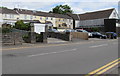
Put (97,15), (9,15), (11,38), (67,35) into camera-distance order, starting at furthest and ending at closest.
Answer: (97,15)
(9,15)
(67,35)
(11,38)

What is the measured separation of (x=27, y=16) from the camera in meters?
66.8

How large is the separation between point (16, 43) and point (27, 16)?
50801 mm

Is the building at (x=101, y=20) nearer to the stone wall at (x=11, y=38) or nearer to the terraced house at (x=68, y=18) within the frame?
the terraced house at (x=68, y=18)

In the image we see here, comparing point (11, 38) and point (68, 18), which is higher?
point (68, 18)

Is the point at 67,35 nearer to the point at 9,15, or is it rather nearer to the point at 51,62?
the point at 51,62

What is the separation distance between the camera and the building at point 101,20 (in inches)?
2726

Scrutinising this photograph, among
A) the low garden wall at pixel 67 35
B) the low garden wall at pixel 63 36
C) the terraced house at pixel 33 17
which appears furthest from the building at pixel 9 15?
the low garden wall at pixel 63 36

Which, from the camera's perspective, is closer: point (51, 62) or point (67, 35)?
point (51, 62)

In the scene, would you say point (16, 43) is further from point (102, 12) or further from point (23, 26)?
point (102, 12)

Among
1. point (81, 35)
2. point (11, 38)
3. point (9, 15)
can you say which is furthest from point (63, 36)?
point (9, 15)

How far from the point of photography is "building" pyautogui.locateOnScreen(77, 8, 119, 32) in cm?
6925

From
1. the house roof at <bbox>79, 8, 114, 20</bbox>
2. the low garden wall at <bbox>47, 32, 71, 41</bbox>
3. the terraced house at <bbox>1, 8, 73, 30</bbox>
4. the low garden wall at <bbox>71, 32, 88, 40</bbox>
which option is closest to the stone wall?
the low garden wall at <bbox>47, 32, 71, 41</bbox>

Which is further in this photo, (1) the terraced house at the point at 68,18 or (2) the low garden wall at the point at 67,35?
(1) the terraced house at the point at 68,18

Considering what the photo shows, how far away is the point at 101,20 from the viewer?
7575 cm
